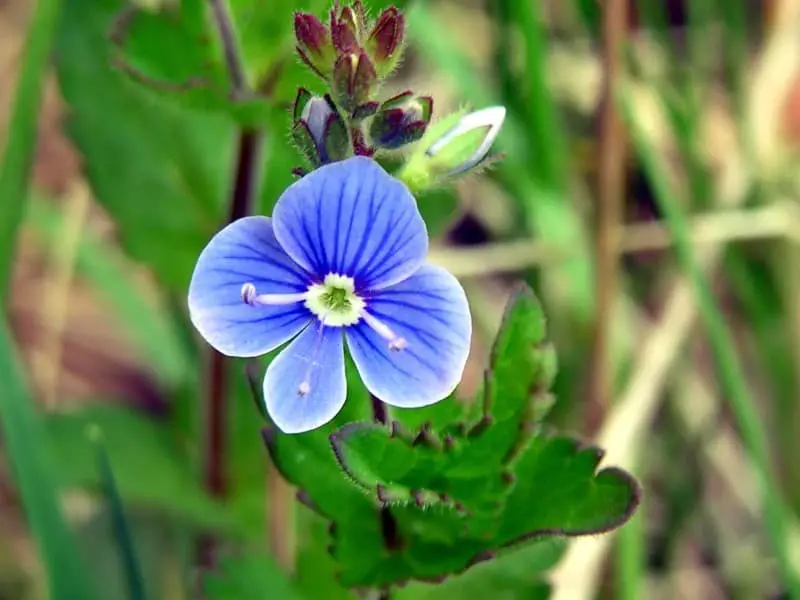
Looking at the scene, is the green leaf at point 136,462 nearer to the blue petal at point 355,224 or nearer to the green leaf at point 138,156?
the green leaf at point 138,156

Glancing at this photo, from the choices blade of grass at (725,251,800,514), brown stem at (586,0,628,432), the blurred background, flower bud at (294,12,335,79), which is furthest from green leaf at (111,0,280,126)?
blade of grass at (725,251,800,514)

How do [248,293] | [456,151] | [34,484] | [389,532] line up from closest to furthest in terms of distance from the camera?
[248,293] → [456,151] → [389,532] → [34,484]

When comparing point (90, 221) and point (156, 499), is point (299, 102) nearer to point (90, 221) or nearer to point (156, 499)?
point (156, 499)

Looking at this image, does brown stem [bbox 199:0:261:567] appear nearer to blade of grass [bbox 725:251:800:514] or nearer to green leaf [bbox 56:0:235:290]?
green leaf [bbox 56:0:235:290]

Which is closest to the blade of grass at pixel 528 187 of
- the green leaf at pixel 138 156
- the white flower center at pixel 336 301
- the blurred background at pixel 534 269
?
the blurred background at pixel 534 269

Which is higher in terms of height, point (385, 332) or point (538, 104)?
point (538, 104)

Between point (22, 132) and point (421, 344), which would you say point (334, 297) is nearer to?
point (421, 344)

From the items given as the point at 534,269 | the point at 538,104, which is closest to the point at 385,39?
the point at 538,104
